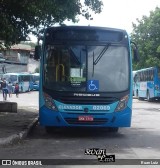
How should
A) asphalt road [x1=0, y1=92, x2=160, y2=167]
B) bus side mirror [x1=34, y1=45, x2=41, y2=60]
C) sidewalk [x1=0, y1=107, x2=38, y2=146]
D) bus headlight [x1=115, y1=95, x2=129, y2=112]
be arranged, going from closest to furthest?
1. asphalt road [x1=0, y1=92, x2=160, y2=167]
2. sidewalk [x1=0, y1=107, x2=38, y2=146]
3. bus headlight [x1=115, y1=95, x2=129, y2=112]
4. bus side mirror [x1=34, y1=45, x2=41, y2=60]

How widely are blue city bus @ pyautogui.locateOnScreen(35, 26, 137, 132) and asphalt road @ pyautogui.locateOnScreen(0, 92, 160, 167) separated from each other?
56 centimetres

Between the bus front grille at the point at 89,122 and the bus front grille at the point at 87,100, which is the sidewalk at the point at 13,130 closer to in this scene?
the bus front grille at the point at 89,122

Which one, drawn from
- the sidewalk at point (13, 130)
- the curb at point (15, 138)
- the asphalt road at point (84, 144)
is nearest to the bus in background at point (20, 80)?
the sidewalk at point (13, 130)

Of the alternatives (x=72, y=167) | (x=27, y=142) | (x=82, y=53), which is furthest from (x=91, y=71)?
(x=72, y=167)

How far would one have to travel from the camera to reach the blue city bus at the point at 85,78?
1219 cm

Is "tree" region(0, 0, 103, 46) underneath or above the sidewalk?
above

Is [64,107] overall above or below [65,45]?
below

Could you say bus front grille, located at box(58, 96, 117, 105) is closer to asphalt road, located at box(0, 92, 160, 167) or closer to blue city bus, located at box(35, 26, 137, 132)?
blue city bus, located at box(35, 26, 137, 132)

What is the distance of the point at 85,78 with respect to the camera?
12359mm

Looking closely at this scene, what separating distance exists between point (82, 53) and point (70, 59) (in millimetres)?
395

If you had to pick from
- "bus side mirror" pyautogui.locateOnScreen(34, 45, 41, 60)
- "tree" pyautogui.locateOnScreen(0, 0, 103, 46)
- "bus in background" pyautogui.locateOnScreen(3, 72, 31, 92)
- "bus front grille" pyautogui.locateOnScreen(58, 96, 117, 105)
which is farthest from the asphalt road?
"bus in background" pyautogui.locateOnScreen(3, 72, 31, 92)

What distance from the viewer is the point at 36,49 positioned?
1296 cm

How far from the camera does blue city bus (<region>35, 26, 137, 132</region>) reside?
12188 millimetres

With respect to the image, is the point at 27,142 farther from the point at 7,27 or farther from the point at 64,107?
the point at 7,27
